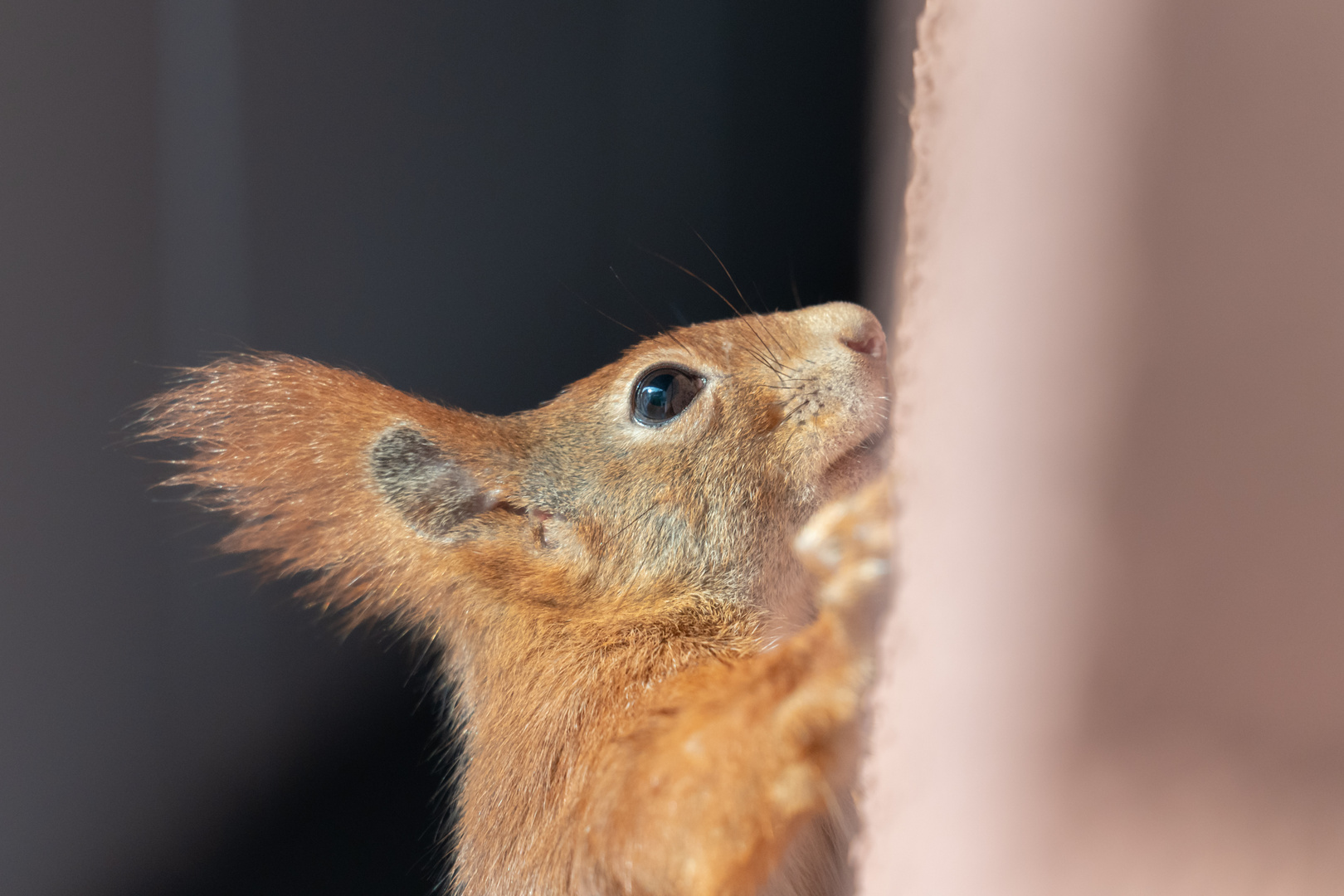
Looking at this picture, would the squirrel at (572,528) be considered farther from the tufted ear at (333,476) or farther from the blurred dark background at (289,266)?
the blurred dark background at (289,266)

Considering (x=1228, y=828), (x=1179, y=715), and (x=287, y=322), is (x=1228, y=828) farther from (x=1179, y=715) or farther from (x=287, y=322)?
(x=287, y=322)

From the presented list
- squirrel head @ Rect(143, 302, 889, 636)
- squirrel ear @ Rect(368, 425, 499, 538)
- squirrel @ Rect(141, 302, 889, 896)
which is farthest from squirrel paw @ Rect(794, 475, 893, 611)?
squirrel ear @ Rect(368, 425, 499, 538)

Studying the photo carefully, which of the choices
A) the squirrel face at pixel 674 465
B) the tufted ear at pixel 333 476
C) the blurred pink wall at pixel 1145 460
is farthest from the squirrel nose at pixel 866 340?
the blurred pink wall at pixel 1145 460

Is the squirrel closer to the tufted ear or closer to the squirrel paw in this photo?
the tufted ear

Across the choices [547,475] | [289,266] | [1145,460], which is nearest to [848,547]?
[1145,460]

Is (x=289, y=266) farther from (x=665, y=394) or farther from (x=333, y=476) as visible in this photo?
(x=665, y=394)

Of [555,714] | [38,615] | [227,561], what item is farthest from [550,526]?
[38,615]
